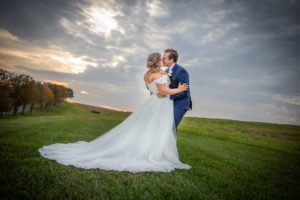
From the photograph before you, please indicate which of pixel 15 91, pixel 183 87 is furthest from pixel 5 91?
pixel 183 87

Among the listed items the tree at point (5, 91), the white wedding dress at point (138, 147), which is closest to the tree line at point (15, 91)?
the tree at point (5, 91)

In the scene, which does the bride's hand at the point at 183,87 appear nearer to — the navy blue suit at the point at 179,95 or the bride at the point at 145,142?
the bride at the point at 145,142

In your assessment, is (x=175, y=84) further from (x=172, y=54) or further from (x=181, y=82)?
(x=172, y=54)

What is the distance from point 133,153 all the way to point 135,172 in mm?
1173

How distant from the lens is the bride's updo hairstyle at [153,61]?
7707mm

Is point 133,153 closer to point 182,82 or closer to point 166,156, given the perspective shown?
point 166,156

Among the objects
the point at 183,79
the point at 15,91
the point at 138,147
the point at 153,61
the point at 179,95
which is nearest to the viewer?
the point at 138,147

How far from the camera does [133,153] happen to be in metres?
7.31

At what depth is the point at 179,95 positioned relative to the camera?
809 cm

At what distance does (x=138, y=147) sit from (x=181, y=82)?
104 inches

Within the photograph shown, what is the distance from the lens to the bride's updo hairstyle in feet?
25.3

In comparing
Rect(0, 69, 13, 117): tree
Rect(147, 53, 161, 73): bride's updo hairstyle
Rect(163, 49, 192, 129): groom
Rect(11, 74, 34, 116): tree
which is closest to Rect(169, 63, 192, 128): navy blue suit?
Rect(163, 49, 192, 129): groom

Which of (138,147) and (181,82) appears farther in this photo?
(181,82)

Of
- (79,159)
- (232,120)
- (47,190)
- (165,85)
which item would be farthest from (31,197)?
(232,120)
